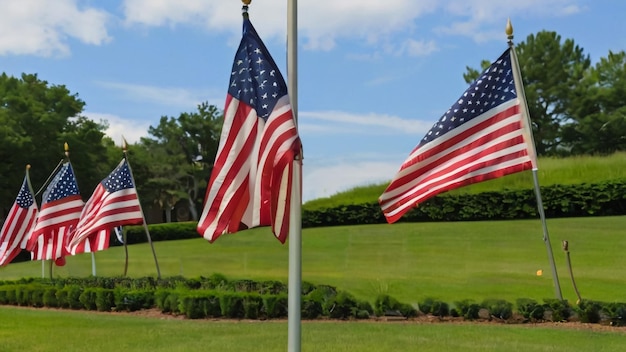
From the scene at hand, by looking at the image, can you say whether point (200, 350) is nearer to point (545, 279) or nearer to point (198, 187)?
point (545, 279)

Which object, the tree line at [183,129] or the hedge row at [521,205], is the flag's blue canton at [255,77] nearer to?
the hedge row at [521,205]

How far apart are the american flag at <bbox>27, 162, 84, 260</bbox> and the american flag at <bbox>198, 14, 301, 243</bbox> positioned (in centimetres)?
1122

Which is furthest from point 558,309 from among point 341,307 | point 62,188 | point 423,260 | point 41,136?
point 41,136

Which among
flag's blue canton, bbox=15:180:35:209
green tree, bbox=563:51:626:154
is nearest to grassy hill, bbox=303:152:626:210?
green tree, bbox=563:51:626:154

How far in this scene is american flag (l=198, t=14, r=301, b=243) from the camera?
577 cm

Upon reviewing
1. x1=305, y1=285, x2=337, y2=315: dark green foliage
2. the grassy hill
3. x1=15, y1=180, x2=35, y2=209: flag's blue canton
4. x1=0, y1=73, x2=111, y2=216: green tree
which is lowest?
x1=305, y1=285, x2=337, y2=315: dark green foliage

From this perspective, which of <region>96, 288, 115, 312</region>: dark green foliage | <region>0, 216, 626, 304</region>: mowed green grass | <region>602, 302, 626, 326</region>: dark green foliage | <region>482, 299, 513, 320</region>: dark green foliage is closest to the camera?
<region>602, 302, 626, 326</region>: dark green foliage

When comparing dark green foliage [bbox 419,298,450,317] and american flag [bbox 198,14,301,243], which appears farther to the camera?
dark green foliage [bbox 419,298,450,317]

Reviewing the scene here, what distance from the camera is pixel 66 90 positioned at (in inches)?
1758

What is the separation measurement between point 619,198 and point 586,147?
1960cm

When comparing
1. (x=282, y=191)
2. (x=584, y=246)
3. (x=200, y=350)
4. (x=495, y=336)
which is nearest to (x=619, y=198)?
(x=584, y=246)

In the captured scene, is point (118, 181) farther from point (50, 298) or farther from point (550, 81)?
point (550, 81)

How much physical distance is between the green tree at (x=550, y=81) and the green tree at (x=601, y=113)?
0.59 m

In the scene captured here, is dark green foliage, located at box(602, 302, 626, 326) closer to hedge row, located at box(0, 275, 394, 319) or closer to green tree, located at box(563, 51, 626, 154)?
hedge row, located at box(0, 275, 394, 319)
